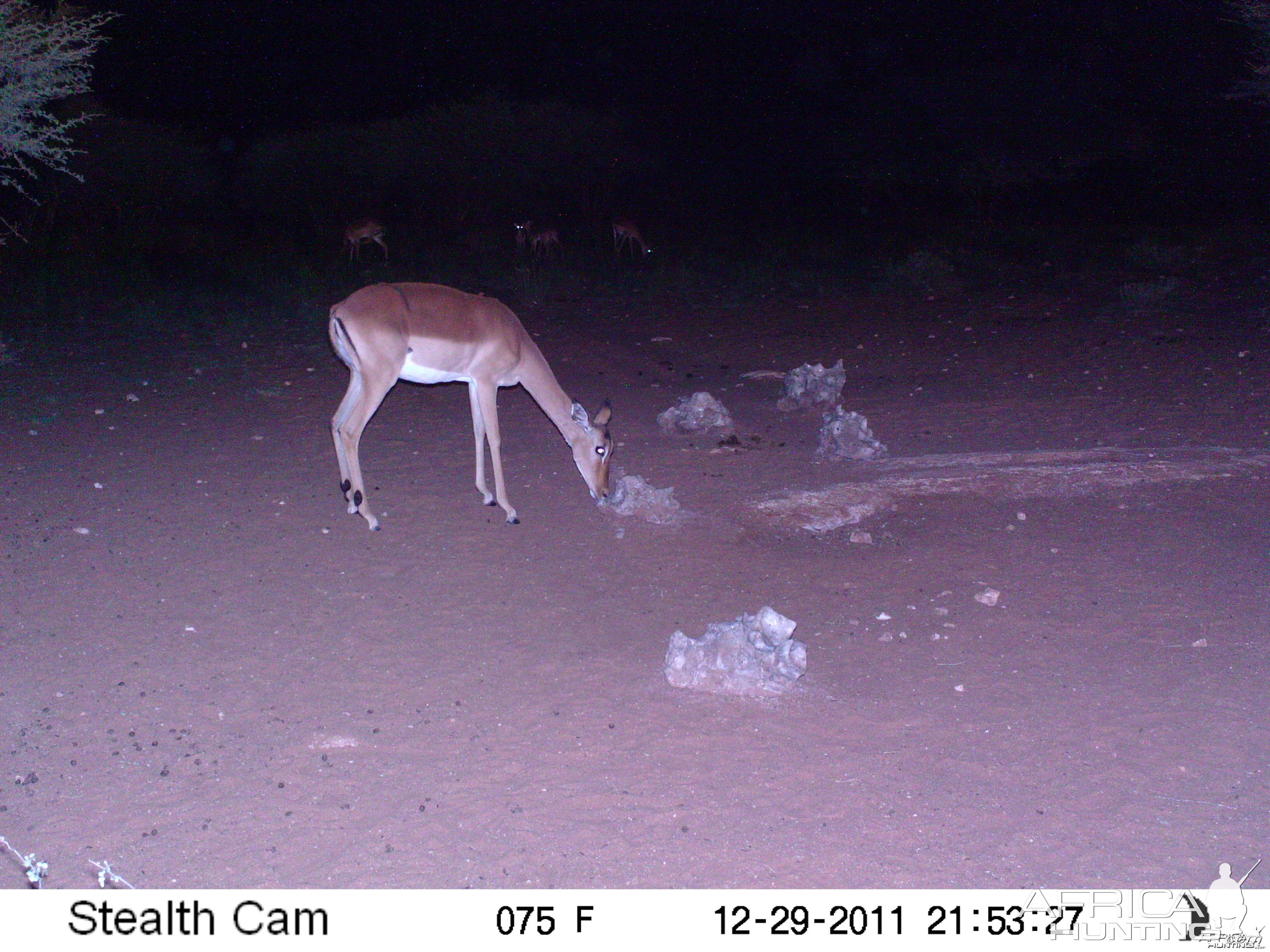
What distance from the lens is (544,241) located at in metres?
21.5

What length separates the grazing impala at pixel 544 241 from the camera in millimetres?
21219

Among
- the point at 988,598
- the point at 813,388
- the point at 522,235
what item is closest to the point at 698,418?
the point at 813,388

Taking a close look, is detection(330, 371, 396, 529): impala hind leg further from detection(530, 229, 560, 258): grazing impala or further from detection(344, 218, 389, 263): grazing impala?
detection(530, 229, 560, 258): grazing impala

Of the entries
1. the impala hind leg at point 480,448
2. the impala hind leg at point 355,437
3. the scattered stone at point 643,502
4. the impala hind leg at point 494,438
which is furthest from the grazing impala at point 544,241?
the scattered stone at point 643,502

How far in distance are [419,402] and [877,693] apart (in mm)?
6721

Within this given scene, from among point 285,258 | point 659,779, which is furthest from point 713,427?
point 285,258

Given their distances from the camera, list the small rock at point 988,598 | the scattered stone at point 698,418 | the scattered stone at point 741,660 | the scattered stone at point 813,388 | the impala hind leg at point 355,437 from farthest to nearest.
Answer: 1. the scattered stone at point 813,388
2. the scattered stone at point 698,418
3. the impala hind leg at point 355,437
4. the small rock at point 988,598
5. the scattered stone at point 741,660

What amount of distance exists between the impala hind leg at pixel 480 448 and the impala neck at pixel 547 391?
396 mm

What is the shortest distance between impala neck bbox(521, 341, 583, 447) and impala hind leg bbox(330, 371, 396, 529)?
1.10 m

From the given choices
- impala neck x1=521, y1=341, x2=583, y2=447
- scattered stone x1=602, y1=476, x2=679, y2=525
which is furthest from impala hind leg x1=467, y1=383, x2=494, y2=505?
scattered stone x1=602, y1=476, x2=679, y2=525

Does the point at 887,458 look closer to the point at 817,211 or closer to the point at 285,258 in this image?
the point at 285,258

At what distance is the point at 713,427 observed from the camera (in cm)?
962

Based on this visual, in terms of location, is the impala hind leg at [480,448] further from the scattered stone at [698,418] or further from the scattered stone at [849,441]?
the scattered stone at [849,441]

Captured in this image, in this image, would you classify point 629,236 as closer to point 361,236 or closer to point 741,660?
point 361,236
